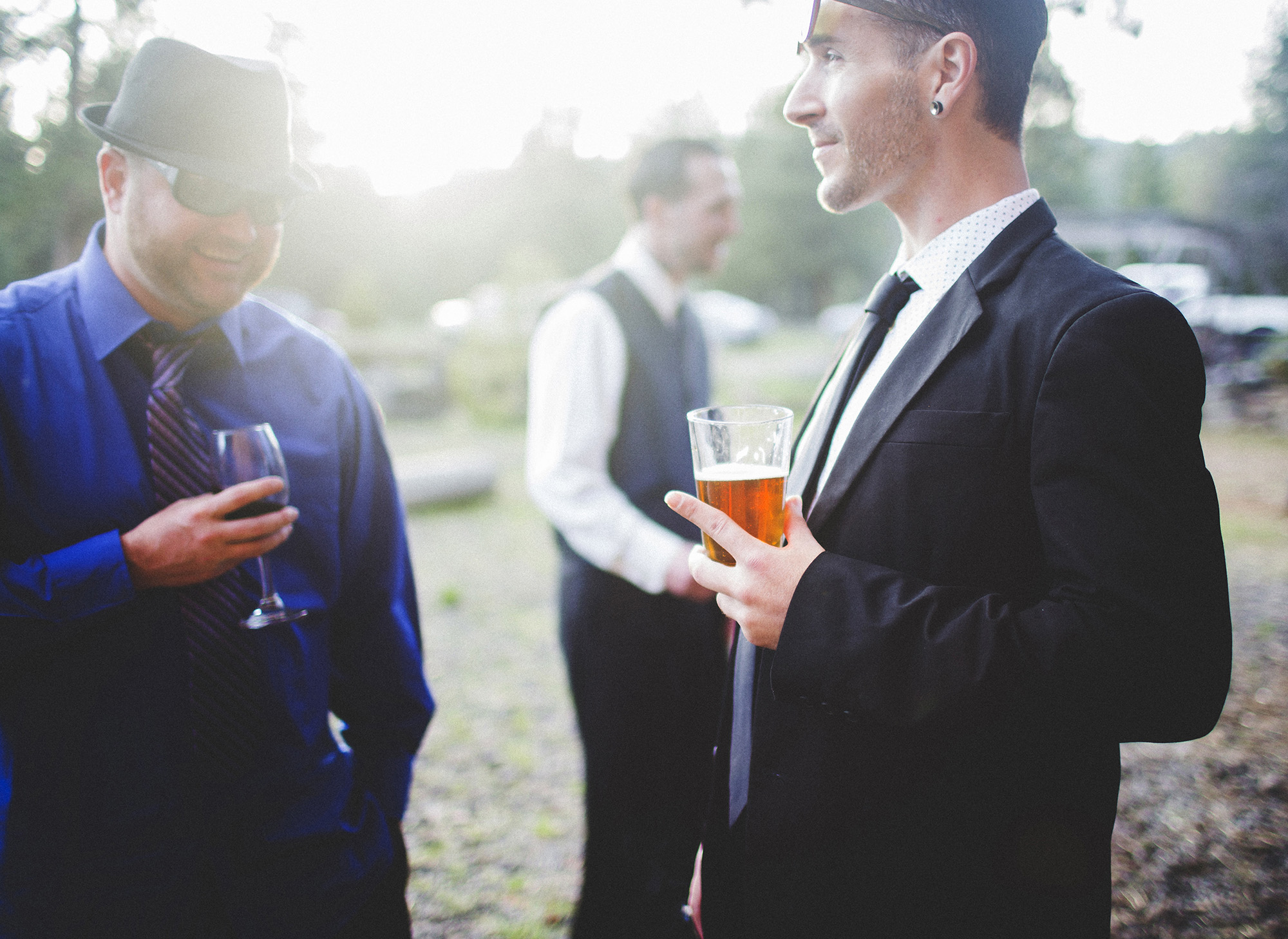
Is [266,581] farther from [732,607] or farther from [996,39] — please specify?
[996,39]

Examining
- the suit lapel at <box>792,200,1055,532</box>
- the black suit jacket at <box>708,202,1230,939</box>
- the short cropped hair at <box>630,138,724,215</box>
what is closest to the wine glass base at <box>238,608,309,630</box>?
the black suit jacket at <box>708,202,1230,939</box>

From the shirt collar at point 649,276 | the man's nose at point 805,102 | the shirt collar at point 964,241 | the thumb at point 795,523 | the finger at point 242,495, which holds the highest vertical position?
the man's nose at point 805,102

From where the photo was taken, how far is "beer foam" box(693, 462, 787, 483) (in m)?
1.28

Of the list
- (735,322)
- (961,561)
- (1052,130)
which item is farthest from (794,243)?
(961,561)

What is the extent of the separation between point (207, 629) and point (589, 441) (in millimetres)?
1357

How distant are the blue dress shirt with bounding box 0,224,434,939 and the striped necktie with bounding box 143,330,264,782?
32 mm

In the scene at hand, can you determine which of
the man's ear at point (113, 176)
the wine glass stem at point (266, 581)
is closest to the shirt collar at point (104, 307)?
the man's ear at point (113, 176)

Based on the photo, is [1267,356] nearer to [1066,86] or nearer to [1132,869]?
[1066,86]

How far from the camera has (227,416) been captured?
6.31ft

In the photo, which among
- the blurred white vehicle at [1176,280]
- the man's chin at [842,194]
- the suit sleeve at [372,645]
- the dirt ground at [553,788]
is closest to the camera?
the man's chin at [842,194]

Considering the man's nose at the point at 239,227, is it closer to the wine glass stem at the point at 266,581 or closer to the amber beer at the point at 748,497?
the wine glass stem at the point at 266,581

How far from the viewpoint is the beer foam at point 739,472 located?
1.28 metres

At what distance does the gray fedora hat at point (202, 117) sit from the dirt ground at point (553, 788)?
283 centimetres

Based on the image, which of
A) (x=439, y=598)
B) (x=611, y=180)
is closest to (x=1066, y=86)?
(x=439, y=598)
